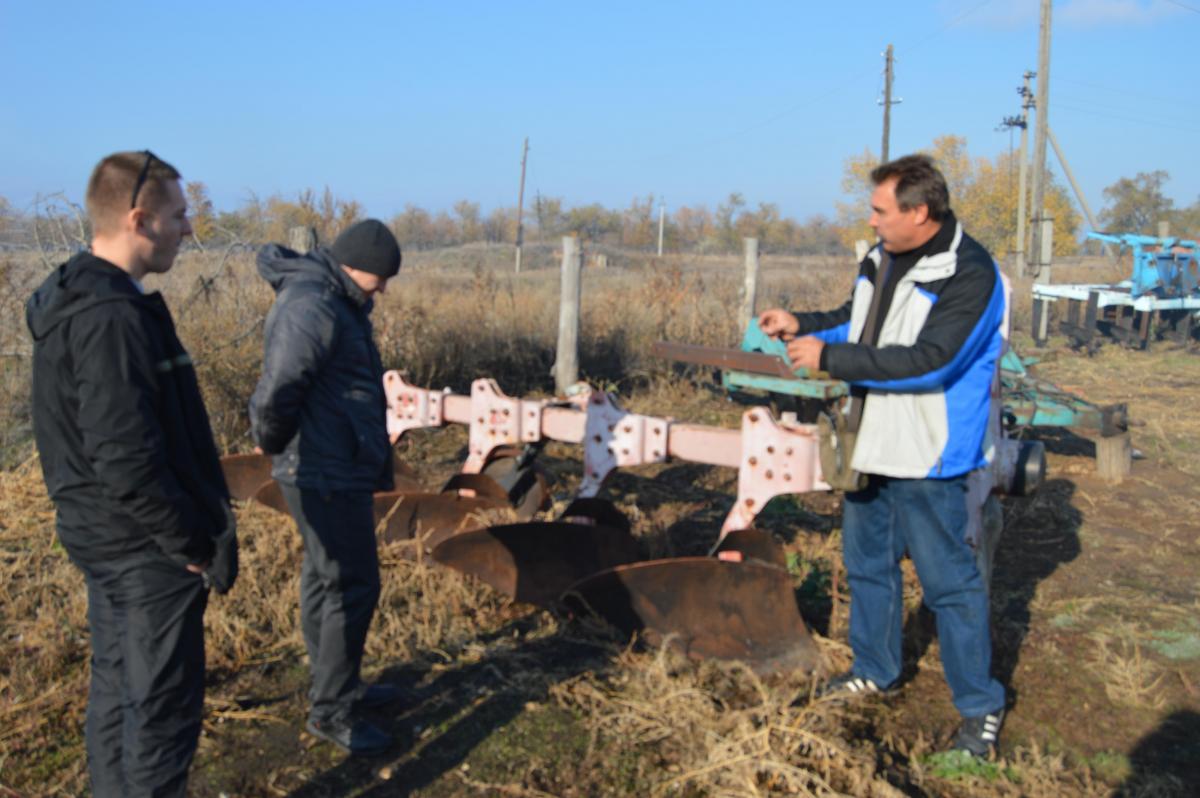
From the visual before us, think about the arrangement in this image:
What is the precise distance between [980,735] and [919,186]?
5.86 feet

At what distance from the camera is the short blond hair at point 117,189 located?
2332 millimetres

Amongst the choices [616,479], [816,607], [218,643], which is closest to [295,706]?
[218,643]

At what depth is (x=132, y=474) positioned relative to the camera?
2268 millimetres

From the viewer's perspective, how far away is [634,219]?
60.8m

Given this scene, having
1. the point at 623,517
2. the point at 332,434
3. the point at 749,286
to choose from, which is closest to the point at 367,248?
the point at 332,434

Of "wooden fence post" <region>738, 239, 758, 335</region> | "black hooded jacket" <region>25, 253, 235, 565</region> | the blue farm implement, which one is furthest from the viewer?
the blue farm implement

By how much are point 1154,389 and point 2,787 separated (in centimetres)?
1210

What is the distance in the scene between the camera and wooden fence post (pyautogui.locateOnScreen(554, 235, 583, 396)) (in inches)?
380

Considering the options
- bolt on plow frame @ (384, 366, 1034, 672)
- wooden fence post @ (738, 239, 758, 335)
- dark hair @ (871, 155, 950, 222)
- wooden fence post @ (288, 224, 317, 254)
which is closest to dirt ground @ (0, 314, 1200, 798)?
bolt on plow frame @ (384, 366, 1034, 672)

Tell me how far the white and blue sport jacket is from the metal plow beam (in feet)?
2.41

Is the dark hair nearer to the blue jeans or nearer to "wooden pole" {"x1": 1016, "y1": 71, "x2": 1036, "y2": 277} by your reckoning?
the blue jeans

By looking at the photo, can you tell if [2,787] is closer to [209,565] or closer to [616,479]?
[209,565]

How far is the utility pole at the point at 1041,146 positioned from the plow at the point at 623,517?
16238 millimetres

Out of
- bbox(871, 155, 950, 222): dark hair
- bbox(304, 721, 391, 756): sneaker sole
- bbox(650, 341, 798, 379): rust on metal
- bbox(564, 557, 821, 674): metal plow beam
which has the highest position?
bbox(871, 155, 950, 222): dark hair
